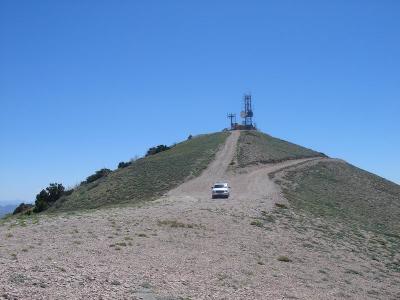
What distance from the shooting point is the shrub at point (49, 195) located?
49.8m

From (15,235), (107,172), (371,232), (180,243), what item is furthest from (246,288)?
(107,172)

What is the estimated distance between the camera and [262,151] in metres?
74.8

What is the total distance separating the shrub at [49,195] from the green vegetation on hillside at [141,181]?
140 centimetres

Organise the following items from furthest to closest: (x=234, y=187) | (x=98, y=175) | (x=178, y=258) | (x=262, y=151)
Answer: (x=262, y=151) < (x=98, y=175) < (x=234, y=187) < (x=178, y=258)

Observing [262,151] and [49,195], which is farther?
[262,151]

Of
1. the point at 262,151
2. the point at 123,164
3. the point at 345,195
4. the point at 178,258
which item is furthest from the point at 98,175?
the point at 178,258

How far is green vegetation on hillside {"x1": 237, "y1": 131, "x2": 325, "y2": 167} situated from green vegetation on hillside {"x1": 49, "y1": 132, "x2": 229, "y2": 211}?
4593 millimetres

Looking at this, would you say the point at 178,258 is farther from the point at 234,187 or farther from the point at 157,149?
the point at 157,149

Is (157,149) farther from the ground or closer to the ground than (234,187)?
farther from the ground

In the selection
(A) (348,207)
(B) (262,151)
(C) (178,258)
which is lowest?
(C) (178,258)

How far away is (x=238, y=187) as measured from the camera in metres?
49.4

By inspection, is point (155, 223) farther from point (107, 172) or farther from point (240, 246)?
point (107, 172)

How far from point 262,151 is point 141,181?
26.6 metres

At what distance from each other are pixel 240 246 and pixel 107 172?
42947 mm
